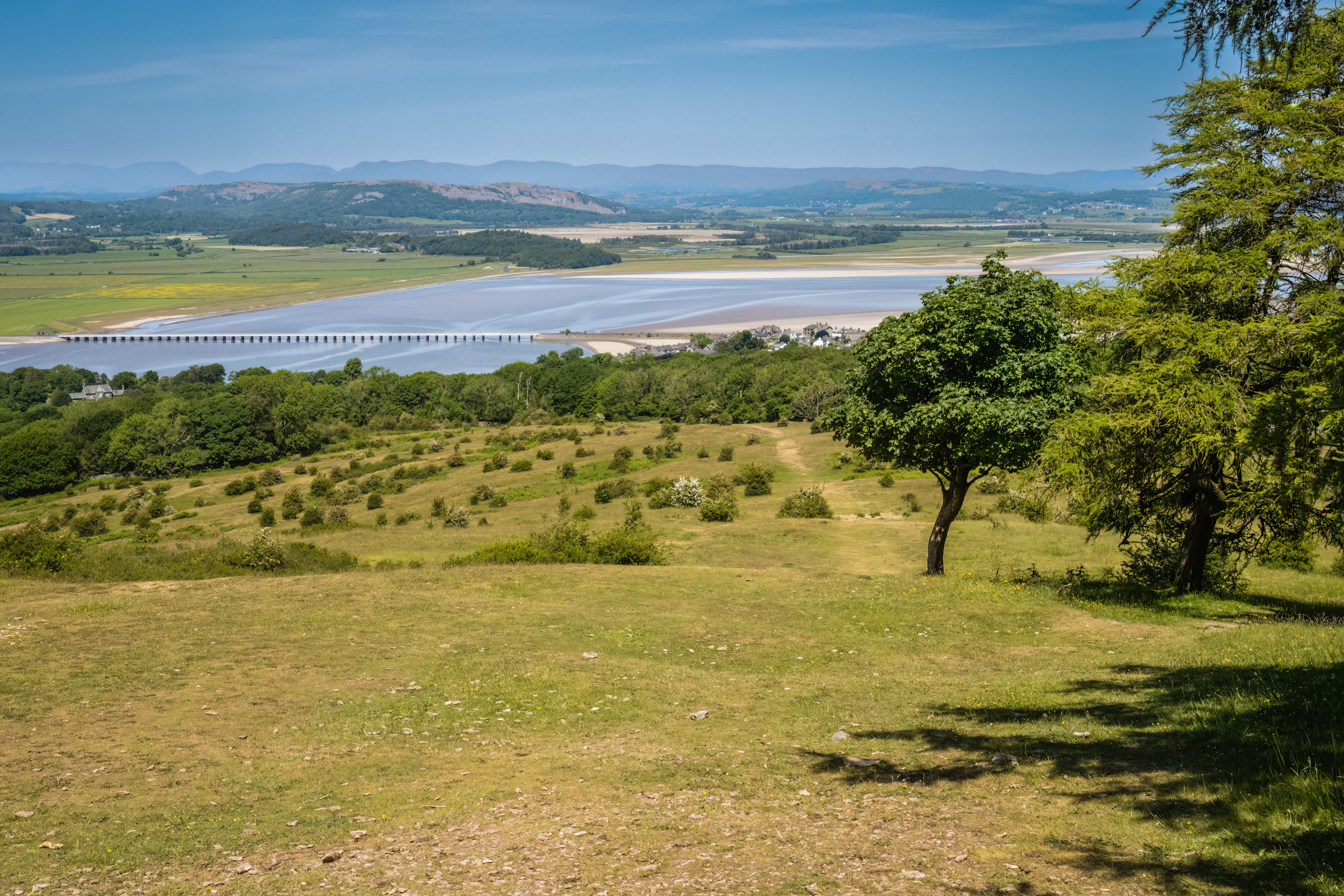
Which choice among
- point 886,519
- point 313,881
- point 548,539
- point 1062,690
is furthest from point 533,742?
point 886,519

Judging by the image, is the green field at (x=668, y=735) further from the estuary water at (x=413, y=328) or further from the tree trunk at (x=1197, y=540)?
the estuary water at (x=413, y=328)

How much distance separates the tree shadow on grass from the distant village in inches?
4598

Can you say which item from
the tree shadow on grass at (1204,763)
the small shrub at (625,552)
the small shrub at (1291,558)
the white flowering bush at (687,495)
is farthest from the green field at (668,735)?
the white flowering bush at (687,495)

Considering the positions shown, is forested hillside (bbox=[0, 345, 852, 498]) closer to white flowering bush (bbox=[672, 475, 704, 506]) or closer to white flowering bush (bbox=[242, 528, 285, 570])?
white flowering bush (bbox=[672, 475, 704, 506])

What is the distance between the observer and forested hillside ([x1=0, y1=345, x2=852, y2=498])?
8919 cm

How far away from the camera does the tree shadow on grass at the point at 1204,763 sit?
6.25m

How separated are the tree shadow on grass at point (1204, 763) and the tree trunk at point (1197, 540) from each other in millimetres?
6855

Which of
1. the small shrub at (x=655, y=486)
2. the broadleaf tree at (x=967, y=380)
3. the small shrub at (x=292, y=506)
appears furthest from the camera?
the small shrub at (x=292, y=506)

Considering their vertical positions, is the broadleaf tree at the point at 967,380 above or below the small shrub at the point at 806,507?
above

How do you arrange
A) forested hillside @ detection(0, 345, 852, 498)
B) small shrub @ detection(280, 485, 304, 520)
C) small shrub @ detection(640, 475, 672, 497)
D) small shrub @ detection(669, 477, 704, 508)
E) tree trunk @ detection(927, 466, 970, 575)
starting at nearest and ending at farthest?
1. tree trunk @ detection(927, 466, 970, 575)
2. small shrub @ detection(669, 477, 704, 508)
3. small shrub @ detection(640, 475, 672, 497)
4. small shrub @ detection(280, 485, 304, 520)
5. forested hillside @ detection(0, 345, 852, 498)

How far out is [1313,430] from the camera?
1396cm

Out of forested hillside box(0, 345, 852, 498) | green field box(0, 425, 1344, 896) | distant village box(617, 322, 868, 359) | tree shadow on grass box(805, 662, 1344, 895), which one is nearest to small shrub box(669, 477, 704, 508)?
green field box(0, 425, 1344, 896)

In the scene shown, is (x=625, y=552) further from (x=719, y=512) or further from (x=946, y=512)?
(x=719, y=512)

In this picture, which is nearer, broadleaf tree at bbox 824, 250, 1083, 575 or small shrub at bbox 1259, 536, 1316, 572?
small shrub at bbox 1259, 536, 1316, 572
